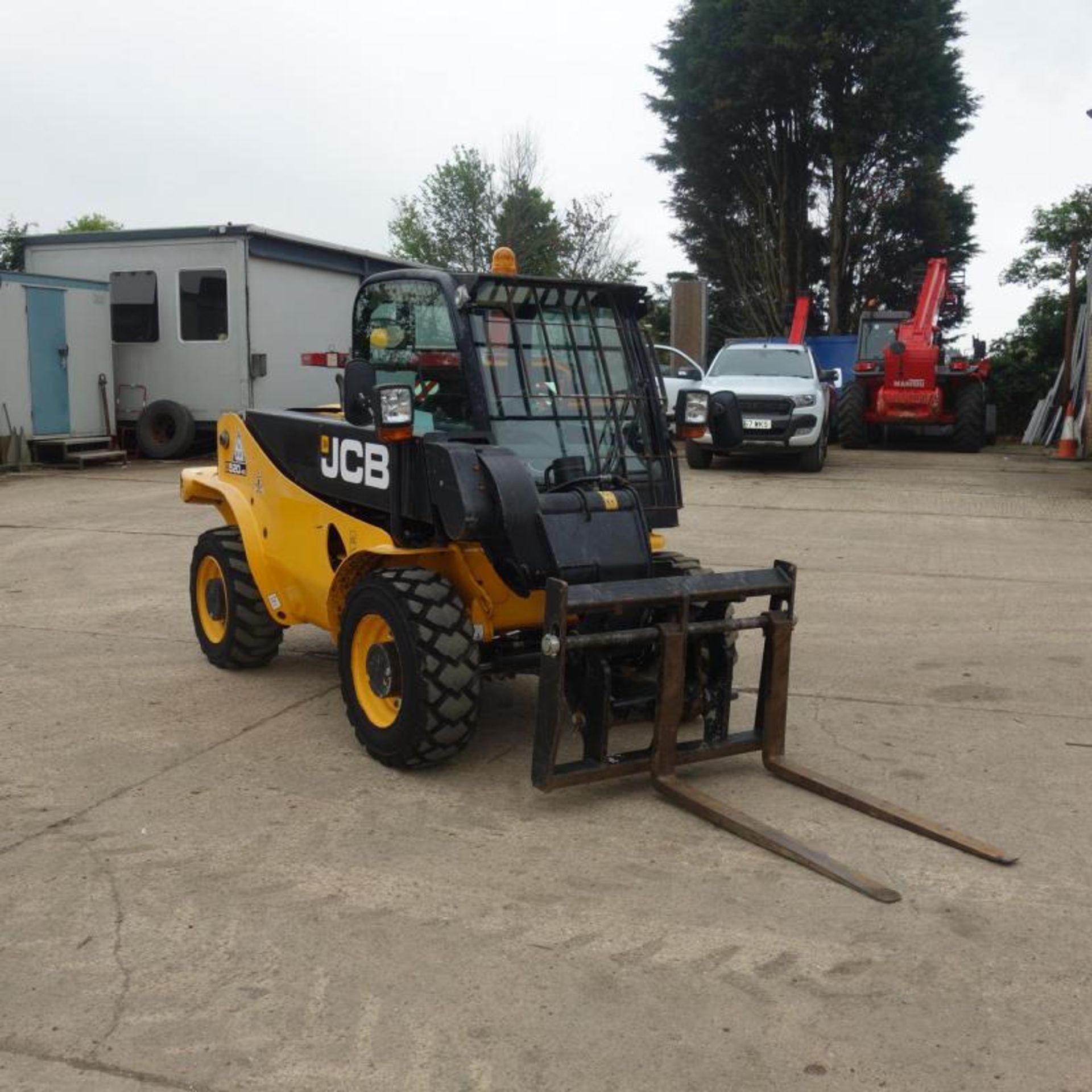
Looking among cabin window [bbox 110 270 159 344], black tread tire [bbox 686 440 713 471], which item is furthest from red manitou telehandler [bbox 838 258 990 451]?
cabin window [bbox 110 270 159 344]

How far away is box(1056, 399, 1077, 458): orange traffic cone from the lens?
20172 millimetres

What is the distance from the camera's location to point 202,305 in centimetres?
1716

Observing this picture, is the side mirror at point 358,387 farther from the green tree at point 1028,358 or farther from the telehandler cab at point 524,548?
the green tree at point 1028,358

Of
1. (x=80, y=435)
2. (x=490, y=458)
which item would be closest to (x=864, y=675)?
(x=490, y=458)

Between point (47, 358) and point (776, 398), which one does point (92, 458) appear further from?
point (776, 398)

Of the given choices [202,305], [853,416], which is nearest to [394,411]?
[202,305]

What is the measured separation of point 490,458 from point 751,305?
28.7m

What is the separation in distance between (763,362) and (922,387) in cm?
357

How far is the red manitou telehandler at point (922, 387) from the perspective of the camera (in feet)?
66.6

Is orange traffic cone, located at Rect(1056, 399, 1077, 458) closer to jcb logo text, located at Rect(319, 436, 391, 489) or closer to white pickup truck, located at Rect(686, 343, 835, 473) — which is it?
white pickup truck, located at Rect(686, 343, 835, 473)

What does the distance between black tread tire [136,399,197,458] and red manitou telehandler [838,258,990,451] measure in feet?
33.7

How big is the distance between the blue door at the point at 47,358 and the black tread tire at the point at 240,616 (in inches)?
444

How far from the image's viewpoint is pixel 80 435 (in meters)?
17.4

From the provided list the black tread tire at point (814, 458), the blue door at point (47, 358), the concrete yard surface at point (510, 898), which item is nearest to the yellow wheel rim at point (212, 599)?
the concrete yard surface at point (510, 898)
